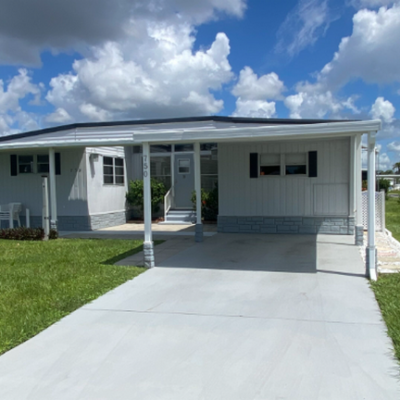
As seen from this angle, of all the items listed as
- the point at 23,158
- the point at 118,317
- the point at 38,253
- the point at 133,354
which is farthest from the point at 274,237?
the point at 23,158

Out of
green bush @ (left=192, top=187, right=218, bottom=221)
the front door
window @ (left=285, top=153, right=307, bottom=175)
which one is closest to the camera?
window @ (left=285, top=153, right=307, bottom=175)

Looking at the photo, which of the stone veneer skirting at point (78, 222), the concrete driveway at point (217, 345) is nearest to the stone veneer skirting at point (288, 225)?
the stone veneer skirting at point (78, 222)

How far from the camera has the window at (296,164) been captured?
1133 cm

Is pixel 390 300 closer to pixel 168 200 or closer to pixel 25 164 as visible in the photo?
pixel 168 200

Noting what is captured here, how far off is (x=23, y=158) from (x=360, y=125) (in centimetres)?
1110

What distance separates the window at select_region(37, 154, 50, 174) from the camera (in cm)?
1341

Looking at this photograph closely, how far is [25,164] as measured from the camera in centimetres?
1359

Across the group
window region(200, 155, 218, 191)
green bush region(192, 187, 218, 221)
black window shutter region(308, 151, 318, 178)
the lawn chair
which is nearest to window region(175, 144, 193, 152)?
window region(200, 155, 218, 191)

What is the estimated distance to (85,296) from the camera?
18.4ft

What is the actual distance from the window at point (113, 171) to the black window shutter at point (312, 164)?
6977mm

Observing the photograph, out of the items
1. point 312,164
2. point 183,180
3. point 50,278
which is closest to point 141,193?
point 183,180

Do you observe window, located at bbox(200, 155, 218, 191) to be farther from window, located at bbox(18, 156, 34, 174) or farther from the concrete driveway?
the concrete driveway

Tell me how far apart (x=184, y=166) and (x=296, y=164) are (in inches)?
208

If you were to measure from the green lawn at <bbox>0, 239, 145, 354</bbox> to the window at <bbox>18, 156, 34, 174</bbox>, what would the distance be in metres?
3.66
